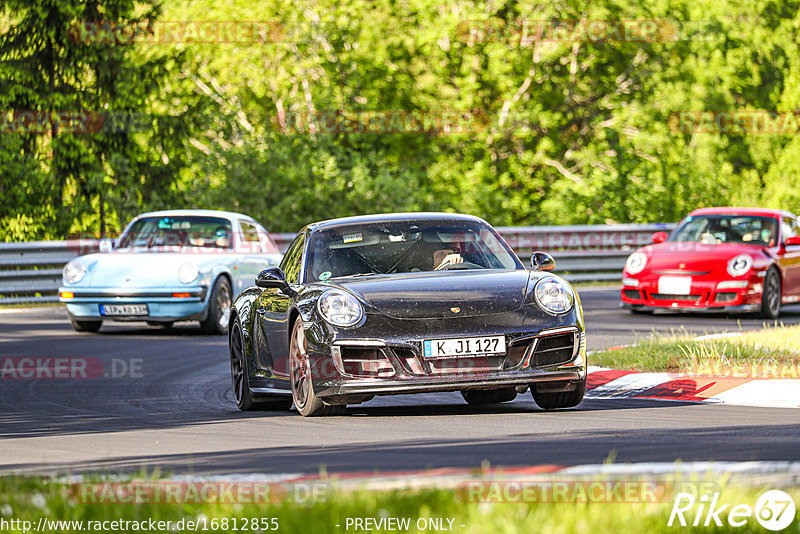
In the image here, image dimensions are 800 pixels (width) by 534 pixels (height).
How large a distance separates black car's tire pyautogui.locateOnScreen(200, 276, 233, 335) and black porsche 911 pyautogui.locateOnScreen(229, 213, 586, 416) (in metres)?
7.37

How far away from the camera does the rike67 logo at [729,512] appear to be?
4.90 m

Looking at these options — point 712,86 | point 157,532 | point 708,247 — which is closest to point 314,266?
point 157,532

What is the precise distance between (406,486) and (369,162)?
100 feet

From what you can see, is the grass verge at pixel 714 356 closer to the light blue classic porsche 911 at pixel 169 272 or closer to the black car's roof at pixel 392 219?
the black car's roof at pixel 392 219

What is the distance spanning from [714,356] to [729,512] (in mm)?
7101

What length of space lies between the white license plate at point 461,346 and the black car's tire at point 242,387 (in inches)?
66.0

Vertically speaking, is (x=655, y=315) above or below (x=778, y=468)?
below

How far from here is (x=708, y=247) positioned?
19.6 metres

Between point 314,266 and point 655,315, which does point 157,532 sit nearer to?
point 314,266

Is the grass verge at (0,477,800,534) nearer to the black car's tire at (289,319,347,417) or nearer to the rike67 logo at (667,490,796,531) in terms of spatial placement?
the rike67 logo at (667,490,796,531)

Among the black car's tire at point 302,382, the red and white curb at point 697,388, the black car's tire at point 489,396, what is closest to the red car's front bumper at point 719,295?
the red and white curb at point 697,388

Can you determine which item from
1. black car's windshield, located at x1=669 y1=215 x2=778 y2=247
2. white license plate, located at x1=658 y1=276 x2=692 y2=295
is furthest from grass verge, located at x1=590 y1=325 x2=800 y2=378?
black car's windshield, located at x1=669 y1=215 x2=778 y2=247

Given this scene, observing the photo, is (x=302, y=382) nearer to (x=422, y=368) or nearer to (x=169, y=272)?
(x=422, y=368)

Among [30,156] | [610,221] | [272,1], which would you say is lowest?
[610,221]
